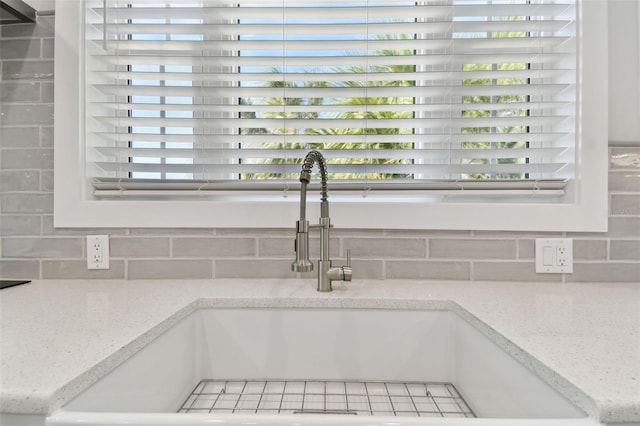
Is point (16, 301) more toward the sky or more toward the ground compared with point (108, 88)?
more toward the ground

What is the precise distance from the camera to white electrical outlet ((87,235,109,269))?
131 cm

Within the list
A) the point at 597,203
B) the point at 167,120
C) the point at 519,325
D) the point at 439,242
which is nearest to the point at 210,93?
the point at 167,120

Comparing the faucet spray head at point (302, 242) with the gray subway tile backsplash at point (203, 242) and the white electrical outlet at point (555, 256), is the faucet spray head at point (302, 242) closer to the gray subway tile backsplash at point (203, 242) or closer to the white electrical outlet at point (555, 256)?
the gray subway tile backsplash at point (203, 242)

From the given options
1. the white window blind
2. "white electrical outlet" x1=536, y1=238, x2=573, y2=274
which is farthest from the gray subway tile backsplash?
the white window blind

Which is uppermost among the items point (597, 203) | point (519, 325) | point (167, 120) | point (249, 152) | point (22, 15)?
point (22, 15)

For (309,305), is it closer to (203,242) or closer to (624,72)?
(203,242)

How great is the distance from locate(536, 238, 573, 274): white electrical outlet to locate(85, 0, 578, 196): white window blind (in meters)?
0.18

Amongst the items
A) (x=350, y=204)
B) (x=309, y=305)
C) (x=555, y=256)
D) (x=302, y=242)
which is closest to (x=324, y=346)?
(x=309, y=305)

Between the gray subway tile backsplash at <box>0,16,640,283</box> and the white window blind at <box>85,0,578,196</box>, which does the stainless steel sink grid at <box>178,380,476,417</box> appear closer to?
the gray subway tile backsplash at <box>0,16,640,283</box>

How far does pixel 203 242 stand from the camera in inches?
51.7

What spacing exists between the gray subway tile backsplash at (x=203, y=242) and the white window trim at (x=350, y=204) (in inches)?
1.4

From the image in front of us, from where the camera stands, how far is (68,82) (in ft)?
4.28

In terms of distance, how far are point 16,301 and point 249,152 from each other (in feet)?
2.69

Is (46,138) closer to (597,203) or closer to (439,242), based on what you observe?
(439,242)
